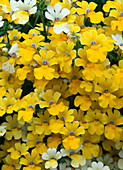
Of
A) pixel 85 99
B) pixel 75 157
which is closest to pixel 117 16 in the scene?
pixel 85 99

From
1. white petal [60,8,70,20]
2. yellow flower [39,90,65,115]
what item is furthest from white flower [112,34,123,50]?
yellow flower [39,90,65,115]

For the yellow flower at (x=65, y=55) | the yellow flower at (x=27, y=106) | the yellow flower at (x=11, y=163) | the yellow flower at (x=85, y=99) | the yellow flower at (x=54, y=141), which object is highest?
the yellow flower at (x=65, y=55)

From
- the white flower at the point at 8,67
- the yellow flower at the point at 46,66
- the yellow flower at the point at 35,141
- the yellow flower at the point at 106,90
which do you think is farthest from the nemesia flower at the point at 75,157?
the white flower at the point at 8,67

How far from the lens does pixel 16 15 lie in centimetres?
161

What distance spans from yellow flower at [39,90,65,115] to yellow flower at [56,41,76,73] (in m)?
0.13

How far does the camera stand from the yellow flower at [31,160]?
5.06ft

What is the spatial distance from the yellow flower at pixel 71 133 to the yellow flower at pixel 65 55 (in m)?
0.25

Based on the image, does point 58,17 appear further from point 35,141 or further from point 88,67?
point 35,141

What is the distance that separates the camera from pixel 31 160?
1554 mm

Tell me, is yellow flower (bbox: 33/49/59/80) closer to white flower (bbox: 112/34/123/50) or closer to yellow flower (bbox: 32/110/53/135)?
yellow flower (bbox: 32/110/53/135)

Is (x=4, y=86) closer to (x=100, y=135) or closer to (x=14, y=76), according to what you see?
(x=14, y=76)

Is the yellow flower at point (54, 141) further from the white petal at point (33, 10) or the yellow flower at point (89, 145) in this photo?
the white petal at point (33, 10)

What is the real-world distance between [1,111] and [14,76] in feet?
0.72

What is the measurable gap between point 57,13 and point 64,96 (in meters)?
0.41
